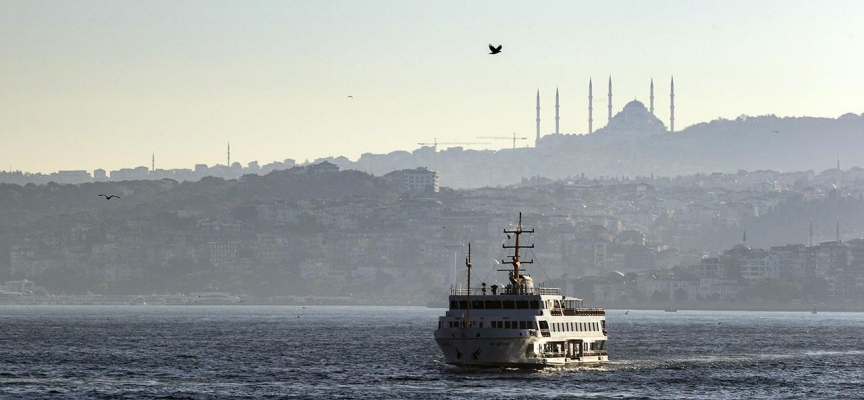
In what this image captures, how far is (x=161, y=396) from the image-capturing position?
92938 mm

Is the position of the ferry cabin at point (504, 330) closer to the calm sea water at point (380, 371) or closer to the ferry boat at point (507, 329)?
the ferry boat at point (507, 329)

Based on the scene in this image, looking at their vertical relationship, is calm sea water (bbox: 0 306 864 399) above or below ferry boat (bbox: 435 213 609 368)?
below

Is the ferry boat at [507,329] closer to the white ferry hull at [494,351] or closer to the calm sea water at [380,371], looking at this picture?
the white ferry hull at [494,351]

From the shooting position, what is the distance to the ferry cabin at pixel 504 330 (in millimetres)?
102312

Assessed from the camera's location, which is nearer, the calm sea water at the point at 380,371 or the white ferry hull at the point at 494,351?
the calm sea water at the point at 380,371

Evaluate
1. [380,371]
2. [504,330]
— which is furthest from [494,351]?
[380,371]

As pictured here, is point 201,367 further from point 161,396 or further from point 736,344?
point 736,344

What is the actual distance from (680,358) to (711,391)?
3063cm

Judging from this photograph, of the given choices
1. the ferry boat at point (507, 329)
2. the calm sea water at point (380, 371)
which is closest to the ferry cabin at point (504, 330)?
the ferry boat at point (507, 329)

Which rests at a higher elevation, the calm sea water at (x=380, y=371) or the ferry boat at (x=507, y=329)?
the ferry boat at (x=507, y=329)

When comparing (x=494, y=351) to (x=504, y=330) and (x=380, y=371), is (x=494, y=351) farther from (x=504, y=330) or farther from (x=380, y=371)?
(x=380, y=371)

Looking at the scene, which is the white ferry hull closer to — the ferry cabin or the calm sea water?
the ferry cabin

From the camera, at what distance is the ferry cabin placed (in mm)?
102312

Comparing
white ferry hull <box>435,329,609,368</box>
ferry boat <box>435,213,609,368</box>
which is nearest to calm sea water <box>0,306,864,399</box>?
white ferry hull <box>435,329,609,368</box>
